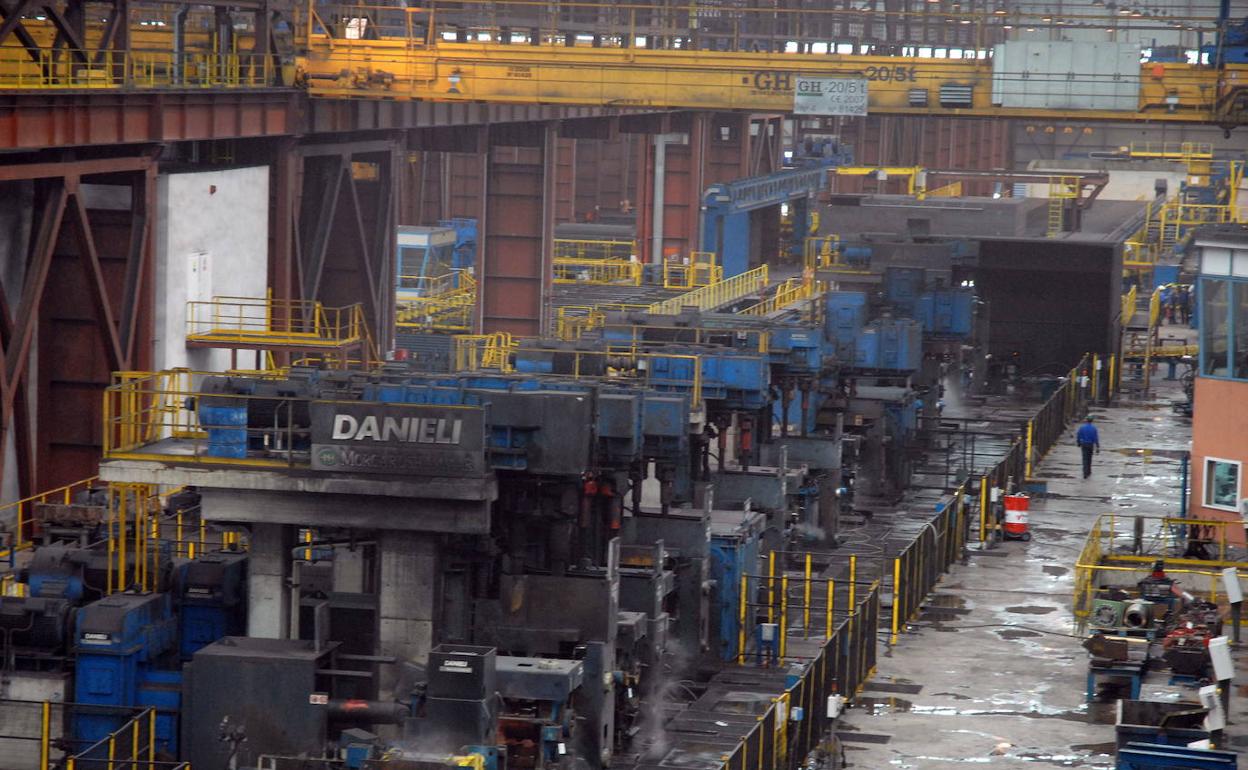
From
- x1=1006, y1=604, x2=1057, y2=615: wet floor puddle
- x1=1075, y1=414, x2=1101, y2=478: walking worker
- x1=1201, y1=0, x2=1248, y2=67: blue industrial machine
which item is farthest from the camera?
x1=1075, y1=414, x2=1101, y2=478: walking worker

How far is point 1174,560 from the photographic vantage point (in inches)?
1227

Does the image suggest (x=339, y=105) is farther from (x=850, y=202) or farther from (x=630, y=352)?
(x=850, y=202)

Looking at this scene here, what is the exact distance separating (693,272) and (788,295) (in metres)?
3.56

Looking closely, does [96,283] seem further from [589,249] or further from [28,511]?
[589,249]

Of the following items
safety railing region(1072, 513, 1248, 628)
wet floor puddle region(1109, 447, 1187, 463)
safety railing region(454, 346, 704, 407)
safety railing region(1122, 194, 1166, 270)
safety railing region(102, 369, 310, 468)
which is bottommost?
wet floor puddle region(1109, 447, 1187, 463)

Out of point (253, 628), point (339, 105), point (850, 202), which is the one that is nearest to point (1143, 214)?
point (850, 202)

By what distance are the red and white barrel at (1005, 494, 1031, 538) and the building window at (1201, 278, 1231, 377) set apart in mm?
6027

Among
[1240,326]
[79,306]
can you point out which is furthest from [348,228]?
[1240,326]

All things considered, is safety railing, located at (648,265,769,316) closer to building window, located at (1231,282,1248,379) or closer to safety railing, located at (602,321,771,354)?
safety railing, located at (602,321,771,354)

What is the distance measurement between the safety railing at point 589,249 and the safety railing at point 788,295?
33.5 feet

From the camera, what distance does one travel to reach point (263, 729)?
73.2ft

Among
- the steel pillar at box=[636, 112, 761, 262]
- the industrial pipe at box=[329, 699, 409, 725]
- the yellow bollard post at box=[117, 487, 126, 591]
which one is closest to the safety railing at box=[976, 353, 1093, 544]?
the steel pillar at box=[636, 112, 761, 262]

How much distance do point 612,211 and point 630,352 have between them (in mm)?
68158

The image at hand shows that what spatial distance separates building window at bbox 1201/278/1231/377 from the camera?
33375mm
